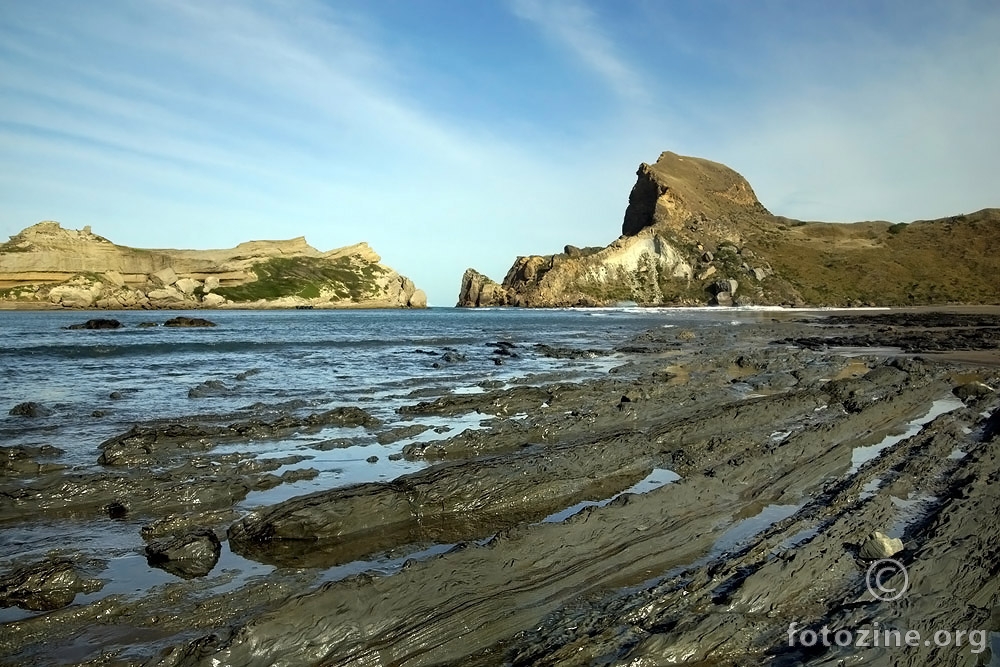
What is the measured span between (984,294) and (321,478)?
422 ft

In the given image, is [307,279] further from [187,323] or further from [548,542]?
[548,542]

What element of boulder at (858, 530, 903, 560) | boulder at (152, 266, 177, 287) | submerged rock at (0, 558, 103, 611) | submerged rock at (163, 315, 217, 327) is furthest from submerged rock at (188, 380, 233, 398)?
boulder at (152, 266, 177, 287)

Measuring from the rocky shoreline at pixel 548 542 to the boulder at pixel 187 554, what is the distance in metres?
0.03

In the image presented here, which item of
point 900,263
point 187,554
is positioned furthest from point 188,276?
point 900,263

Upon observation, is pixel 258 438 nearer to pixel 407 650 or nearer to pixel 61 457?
pixel 61 457

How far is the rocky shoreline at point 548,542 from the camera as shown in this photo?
503cm

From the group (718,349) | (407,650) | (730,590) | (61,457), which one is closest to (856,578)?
(730,590)

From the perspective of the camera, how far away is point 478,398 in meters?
16.9

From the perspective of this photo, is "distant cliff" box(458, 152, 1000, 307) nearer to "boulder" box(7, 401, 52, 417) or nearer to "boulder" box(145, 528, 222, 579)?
"boulder" box(7, 401, 52, 417)

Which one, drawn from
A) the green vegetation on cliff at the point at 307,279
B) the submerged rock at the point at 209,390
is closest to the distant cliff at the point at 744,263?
the green vegetation on cliff at the point at 307,279

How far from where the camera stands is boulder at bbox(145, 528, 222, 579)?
649 centimetres

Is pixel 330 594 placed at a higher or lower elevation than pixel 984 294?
lower

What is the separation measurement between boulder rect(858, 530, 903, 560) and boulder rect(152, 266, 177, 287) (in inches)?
5152

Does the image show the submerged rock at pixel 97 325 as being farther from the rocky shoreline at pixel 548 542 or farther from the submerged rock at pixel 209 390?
the rocky shoreline at pixel 548 542
